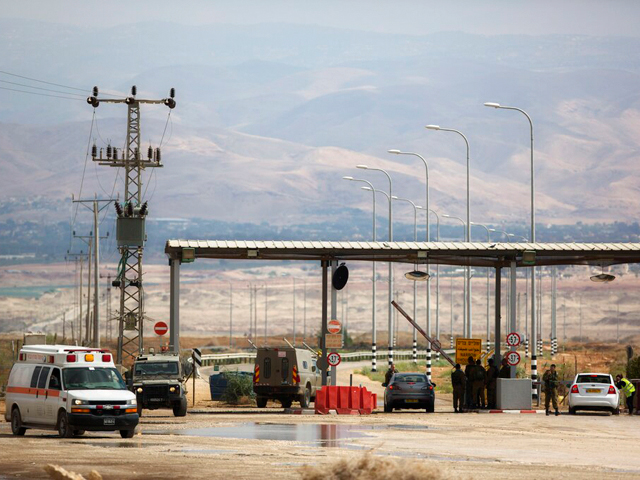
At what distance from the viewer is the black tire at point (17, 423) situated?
95.3 feet

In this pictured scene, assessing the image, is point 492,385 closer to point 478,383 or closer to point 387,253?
point 478,383

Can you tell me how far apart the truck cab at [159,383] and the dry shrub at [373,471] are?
23524 mm

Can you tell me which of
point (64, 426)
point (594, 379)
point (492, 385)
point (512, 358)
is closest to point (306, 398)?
point (492, 385)

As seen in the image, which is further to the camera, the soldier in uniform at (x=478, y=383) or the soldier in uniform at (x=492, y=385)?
the soldier in uniform at (x=492, y=385)

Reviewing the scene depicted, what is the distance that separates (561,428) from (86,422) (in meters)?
12.7

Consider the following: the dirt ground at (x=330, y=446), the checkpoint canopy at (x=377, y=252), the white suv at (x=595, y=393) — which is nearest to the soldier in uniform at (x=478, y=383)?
the checkpoint canopy at (x=377, y=252)

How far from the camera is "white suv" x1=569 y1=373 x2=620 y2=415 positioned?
40.3 meters

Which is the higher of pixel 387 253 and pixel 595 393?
pixel 387 253

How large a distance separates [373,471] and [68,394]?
14.9 meters

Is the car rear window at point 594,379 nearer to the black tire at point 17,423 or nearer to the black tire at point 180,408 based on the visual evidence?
the black tire at point 180,408

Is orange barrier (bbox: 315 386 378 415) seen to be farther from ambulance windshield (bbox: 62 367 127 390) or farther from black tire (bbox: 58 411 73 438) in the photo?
black tire (bbox: 58 411 73 438)

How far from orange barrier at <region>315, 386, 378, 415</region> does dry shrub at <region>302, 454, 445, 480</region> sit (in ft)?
84.0

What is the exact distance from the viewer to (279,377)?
45.2 metres

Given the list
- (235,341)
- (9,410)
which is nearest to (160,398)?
(9,410)
